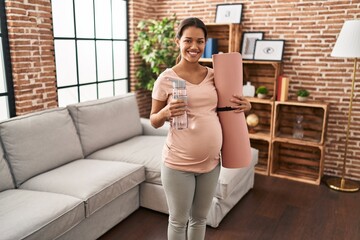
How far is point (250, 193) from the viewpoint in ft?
11.5

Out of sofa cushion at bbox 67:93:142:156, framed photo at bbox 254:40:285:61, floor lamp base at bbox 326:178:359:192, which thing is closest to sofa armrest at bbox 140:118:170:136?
sofa cushion at bbox 67:93:142:156

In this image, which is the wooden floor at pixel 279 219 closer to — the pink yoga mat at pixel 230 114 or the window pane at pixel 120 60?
the pink yoga mat at pixel 230 114

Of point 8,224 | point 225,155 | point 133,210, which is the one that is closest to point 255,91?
point 133,210

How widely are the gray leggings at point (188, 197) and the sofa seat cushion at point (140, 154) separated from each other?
1038 millimetres

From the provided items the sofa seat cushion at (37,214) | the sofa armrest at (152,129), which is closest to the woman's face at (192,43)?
the sofa seat cushion at (37,214)

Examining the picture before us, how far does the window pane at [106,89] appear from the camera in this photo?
13.8 feet

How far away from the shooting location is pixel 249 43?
4.16m

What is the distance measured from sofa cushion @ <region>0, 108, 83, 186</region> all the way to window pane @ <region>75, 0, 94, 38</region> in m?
1.17

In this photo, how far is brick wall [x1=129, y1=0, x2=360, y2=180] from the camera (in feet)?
12.3

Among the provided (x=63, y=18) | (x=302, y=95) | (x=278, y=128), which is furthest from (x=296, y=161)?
(x=63, y=18)

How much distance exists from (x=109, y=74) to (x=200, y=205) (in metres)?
2.87

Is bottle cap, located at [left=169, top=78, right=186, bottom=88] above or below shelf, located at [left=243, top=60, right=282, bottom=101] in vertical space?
above

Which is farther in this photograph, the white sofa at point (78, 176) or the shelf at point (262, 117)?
the shelf at point (262, 117)

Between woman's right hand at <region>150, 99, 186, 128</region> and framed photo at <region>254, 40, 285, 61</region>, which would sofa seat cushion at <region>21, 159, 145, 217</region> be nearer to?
woman's right hand at <region>150, 99, 186, 128</region>
